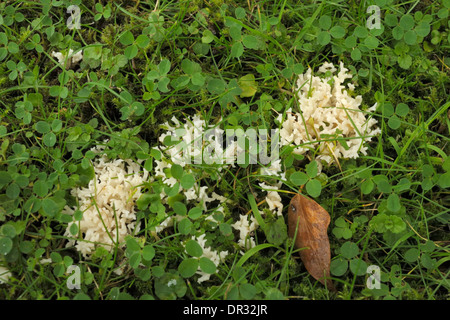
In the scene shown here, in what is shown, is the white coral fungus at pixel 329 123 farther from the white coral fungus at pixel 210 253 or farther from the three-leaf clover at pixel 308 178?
the white coral fungus at pixel 210 253

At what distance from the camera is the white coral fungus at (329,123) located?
92.1 inches

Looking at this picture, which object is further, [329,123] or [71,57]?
[71,57]

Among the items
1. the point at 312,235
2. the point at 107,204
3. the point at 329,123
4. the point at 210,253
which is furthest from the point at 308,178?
the point at 107,204

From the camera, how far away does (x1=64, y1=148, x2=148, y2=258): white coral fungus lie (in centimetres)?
215

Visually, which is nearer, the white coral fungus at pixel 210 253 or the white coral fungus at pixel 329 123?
the white coral fungus at pixel 210 253

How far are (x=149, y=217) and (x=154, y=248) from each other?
0.16m

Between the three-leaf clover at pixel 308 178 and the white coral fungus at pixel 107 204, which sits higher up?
the three-leaf clover at pixel 308 178

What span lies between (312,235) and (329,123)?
65cm

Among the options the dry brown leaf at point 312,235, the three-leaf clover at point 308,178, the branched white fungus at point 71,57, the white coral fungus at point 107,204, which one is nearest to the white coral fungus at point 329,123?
the three-leaf clover at point 308,178

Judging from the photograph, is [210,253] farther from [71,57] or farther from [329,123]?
[71,57]

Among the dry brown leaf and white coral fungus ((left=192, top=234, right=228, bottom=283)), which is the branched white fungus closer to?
white coral fungus ((left=192, top=234, right=228, bottom=283))

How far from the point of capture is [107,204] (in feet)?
7.43

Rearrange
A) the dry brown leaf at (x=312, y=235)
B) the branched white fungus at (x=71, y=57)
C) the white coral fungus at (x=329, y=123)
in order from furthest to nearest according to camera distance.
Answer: the branched white fungus at (x=71, y=57), the white coral fungus at (x=329, y=123), the dry brown leaf at (x=312, y=235)

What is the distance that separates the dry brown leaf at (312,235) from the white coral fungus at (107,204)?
0.80m
